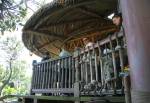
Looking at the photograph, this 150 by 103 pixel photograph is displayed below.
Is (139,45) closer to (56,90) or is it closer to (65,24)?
(56,90)

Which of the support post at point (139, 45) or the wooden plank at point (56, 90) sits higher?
the support post at point (139, 45)

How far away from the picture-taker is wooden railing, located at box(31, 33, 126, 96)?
4.02 m

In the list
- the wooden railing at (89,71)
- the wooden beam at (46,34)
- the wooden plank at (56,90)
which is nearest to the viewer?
the wooden railing at (89,71)

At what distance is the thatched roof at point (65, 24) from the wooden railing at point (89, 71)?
4.55 ft

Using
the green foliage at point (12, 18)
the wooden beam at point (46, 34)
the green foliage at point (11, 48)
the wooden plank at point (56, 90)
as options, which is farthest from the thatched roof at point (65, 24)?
the green foliage at point (11, 48)

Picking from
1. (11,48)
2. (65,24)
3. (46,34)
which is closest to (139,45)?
(65,24)

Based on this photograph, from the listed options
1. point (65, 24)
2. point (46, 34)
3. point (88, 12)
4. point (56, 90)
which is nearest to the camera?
point (56, 90)

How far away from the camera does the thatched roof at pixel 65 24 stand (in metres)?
6.64

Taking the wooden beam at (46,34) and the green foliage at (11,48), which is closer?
the wooden beam at (46,34)

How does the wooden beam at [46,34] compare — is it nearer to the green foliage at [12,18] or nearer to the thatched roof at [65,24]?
the thatched roof at [65,24]

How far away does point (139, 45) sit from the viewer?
1.40 metres

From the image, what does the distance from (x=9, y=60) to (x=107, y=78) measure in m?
25.9

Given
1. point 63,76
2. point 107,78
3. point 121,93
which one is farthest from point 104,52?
point 63,76

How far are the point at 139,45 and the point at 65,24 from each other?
717 cm
